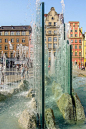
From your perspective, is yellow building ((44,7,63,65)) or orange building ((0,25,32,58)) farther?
orange building ((0,25,32,58))

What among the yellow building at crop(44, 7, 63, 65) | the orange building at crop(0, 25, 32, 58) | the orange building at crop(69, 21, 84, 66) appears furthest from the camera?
the orange building at crop(0, 25, 32, 58)

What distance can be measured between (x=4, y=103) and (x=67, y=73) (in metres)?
2.64

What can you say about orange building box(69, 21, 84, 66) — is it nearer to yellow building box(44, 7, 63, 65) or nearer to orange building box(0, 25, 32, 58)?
yellow building box(44, 7, 63, 65)

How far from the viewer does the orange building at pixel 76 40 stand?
43312 millimetres

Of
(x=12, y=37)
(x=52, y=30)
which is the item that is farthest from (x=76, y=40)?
(x=12, y=37)

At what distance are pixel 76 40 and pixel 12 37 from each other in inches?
777

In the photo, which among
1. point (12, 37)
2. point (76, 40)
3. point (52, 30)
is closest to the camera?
point (52, 30)

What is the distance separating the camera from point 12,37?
4956 cm

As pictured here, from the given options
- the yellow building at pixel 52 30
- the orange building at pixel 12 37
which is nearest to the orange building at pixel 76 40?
the yellow building at pixel 52 30

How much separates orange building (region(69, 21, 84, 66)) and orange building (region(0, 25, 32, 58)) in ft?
44.1

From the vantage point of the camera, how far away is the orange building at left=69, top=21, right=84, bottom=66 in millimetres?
43312

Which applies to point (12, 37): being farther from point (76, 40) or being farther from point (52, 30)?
point (76, 40)

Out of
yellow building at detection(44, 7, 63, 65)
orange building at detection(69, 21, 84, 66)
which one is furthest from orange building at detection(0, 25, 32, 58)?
orange building at detection(69, 21, 84, 66)

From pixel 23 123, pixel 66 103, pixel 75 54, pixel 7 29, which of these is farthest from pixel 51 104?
pixel 7 29
